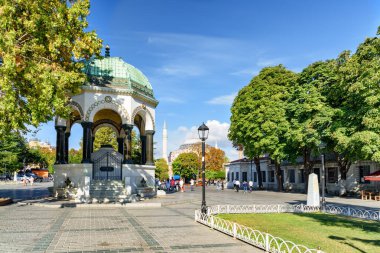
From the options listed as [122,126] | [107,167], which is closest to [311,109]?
[122,126]

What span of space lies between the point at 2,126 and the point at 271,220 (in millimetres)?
13561

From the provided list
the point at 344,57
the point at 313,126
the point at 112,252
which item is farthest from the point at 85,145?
the point at 344,57

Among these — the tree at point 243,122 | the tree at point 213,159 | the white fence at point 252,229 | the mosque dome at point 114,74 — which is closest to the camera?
the white fence at point 252,229

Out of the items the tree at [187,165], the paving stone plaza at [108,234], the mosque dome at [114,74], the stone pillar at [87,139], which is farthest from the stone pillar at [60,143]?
the tree at [187,165]

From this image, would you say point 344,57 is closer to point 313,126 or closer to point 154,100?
point 313,126

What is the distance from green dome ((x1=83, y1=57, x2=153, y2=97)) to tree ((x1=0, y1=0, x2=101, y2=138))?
814cm

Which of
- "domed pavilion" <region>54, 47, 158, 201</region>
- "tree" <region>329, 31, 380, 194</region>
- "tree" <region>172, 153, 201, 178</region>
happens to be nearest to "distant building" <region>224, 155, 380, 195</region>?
"tree" <region>329, 31, 380, 194</region>

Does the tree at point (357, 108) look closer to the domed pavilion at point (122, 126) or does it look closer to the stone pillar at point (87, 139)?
the domed pavilion at point (122, 126)

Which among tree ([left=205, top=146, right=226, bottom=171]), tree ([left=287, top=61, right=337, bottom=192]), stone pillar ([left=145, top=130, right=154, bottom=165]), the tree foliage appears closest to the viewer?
the tree foliage

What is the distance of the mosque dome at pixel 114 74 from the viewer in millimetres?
26391

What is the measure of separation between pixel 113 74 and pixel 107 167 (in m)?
7.53

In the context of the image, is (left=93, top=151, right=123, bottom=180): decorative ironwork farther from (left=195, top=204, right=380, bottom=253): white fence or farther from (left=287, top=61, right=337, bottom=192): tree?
(left=287, top=61, right=337, bottom=192): tree

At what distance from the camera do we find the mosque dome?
86.6ft

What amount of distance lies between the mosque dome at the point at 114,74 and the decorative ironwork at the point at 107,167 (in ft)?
18.5
